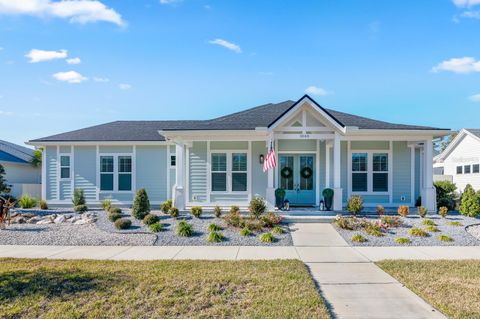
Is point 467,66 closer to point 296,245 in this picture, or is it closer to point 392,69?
point 392,69

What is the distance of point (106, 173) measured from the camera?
652 inches

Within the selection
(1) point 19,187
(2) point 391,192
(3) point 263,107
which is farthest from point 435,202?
(1) point 19,187

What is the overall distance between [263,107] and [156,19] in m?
7.48

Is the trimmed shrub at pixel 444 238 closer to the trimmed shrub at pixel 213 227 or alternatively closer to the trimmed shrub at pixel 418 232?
the trimmed shrub at pixel 418 232

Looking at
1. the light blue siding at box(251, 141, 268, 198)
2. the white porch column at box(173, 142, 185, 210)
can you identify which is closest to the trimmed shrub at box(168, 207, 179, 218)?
the white porch column at box(173, 142, 185, 210)

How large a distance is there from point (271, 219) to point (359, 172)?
18.7ft

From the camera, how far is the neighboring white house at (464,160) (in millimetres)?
23562

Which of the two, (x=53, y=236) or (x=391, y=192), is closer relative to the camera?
(x=53, y=236)

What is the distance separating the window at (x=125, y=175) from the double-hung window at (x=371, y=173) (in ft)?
35.1

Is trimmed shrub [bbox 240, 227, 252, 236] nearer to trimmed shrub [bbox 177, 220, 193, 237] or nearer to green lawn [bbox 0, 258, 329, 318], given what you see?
trimmed shrub [bbox 177, 220, 193, 237]

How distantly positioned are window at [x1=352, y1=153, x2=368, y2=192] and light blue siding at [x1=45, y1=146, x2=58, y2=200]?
47.7 feet

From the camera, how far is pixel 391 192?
14.4 meters

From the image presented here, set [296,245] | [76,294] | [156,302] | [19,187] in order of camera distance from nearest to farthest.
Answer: [156,302], [76,294], [296,245], [19,187]

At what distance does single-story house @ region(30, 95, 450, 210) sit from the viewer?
42.5ft
